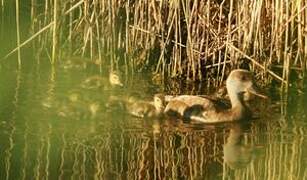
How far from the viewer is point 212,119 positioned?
6863 mm

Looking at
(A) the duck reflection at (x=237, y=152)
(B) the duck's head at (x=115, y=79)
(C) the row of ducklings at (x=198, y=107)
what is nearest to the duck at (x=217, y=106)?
(C) the row of ducklings at (x=198, y=107)

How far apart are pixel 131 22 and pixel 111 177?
8.79 ft

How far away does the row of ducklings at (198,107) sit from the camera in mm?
6855

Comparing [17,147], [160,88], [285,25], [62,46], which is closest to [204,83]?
[160,88]

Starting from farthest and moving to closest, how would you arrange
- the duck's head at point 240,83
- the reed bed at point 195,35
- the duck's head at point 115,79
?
the duck's head at point 115,79
the reed bed at point 195,35
the duck's head at point 240,83

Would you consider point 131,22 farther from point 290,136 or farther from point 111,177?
point 111,177

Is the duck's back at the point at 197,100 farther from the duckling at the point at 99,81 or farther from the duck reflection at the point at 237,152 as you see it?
the duckling at the point at 99,81

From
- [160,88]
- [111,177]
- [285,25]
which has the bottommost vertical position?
[111,177]

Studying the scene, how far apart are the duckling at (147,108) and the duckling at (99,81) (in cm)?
66

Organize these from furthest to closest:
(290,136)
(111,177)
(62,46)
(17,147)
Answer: (62,46) → (290,136) → (17,147) → (111,177)

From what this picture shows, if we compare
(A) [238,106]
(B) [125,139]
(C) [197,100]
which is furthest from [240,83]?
(B) [125,139]

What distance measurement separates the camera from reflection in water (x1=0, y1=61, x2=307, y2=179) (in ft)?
18.7

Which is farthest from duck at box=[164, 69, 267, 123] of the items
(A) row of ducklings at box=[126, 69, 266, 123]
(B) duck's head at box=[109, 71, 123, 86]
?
(B) duck's head at box=[109, 71, 123, 86]

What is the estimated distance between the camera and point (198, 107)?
6852mm
